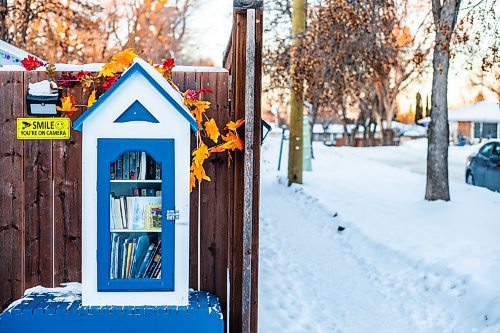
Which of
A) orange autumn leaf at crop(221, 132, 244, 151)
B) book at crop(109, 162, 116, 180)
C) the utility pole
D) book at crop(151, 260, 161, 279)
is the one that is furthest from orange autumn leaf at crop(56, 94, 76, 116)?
the utility pole

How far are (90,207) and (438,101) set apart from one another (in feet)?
26.9

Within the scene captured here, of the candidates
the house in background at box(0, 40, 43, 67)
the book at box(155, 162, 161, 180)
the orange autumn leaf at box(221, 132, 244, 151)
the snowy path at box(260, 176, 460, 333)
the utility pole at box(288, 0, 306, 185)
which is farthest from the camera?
the utility pole at box(288, 0, 306, 185)

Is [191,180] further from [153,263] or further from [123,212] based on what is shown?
[153,263]

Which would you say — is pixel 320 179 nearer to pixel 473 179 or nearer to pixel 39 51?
pixel 473 179

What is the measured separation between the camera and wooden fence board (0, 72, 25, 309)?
4.94 metres

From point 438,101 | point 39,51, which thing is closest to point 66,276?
point 438,101

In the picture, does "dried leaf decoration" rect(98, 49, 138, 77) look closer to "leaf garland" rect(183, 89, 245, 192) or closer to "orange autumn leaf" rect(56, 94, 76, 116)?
"orange autumn leaf" rect(56, 94, 76, 116)

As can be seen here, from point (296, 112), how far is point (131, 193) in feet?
34.8

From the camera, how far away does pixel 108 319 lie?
450 centimetres

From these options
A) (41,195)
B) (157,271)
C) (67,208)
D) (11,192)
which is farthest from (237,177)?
(11,192)

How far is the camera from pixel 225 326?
5.12 meters

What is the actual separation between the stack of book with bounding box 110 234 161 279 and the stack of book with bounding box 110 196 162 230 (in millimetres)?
82

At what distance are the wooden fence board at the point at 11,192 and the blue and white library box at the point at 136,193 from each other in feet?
2.31

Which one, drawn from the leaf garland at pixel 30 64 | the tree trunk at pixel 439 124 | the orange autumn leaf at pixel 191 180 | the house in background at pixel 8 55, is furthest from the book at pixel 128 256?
the tree trunk at pixel 439 124
